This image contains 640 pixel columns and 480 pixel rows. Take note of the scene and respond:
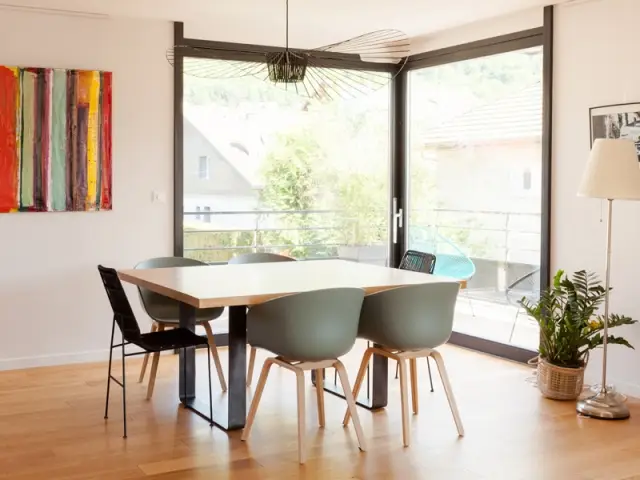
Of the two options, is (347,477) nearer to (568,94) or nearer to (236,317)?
(236,317)

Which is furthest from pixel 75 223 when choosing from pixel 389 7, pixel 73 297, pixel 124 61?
pixel 389 7

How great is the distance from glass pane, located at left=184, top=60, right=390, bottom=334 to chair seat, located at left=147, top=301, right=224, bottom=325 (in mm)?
1393

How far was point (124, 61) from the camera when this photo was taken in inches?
237

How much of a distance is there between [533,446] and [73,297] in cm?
337

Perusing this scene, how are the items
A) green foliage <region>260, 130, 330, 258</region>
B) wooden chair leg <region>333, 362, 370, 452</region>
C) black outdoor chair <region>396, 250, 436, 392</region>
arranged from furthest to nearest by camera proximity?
green foliage <region>260, 130, 330, 258</region>
black outdoor chair <region>396, 250, 436, 392</region>
wooden chair leg <region>333, 362, 370, 452</region>

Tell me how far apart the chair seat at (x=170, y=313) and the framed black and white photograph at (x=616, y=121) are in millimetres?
2642

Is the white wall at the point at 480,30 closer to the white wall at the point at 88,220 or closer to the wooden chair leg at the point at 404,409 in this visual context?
the white wall at the point at 88,220

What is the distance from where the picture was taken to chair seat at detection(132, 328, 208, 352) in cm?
424

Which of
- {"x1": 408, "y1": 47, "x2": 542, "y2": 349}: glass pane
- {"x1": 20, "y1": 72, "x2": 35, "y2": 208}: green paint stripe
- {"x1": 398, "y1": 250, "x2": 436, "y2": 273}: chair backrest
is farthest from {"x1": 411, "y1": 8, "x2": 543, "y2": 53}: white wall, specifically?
{"x1": 20, "y1": 72, "x2": 35, "y2": 208}: green paint stripe

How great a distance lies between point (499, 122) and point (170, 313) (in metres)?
2.83

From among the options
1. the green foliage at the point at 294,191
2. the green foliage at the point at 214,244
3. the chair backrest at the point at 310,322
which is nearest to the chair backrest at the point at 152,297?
the green foliage at the point at 214,244

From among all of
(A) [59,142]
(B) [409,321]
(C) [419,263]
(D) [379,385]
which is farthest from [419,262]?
(A) [59,142]

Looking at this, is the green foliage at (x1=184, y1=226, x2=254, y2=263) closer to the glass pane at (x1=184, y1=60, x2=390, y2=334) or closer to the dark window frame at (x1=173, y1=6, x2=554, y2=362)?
the glass pane at (x1=184, y1=60, x2=390, y2=334)

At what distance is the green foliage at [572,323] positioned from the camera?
4918mm
